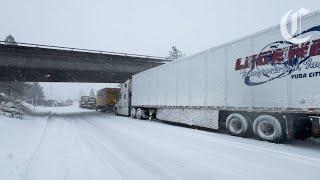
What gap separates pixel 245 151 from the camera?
9195 mm

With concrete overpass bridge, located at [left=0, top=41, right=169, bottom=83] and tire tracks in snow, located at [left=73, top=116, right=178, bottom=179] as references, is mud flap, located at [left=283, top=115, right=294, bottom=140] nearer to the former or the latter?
tire tracks in snow, located at [left=73, top=116, right=178, bottom=179]

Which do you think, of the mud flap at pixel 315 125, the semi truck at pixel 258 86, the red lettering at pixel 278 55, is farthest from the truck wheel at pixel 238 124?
the red lettering at pixel 278 55

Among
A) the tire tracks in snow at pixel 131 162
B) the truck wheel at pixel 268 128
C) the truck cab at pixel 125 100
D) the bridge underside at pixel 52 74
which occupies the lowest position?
the tire tracks in snow at pixel 131 162

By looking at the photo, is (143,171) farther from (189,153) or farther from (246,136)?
(246,136)

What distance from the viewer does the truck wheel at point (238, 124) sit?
12273mm

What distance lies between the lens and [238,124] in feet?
42.3

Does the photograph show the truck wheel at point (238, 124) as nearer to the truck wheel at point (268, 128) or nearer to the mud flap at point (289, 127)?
the truck wheel at point (268, 128)

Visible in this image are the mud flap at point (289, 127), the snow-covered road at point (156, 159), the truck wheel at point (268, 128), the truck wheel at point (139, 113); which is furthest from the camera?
the truck wheel at point (139, 113)

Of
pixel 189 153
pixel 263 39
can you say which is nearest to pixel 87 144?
pixel 189 153

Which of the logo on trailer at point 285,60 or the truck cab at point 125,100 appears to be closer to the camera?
the logo on trailer at point 285,60

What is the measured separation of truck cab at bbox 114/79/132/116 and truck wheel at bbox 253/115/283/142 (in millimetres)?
18182

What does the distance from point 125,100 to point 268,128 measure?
19.7 meters

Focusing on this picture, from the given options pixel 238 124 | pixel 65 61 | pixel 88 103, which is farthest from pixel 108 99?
pixel 238 124

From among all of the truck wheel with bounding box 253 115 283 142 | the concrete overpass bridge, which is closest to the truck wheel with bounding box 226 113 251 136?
the truck wheel with bounding box 253 115 283 142
